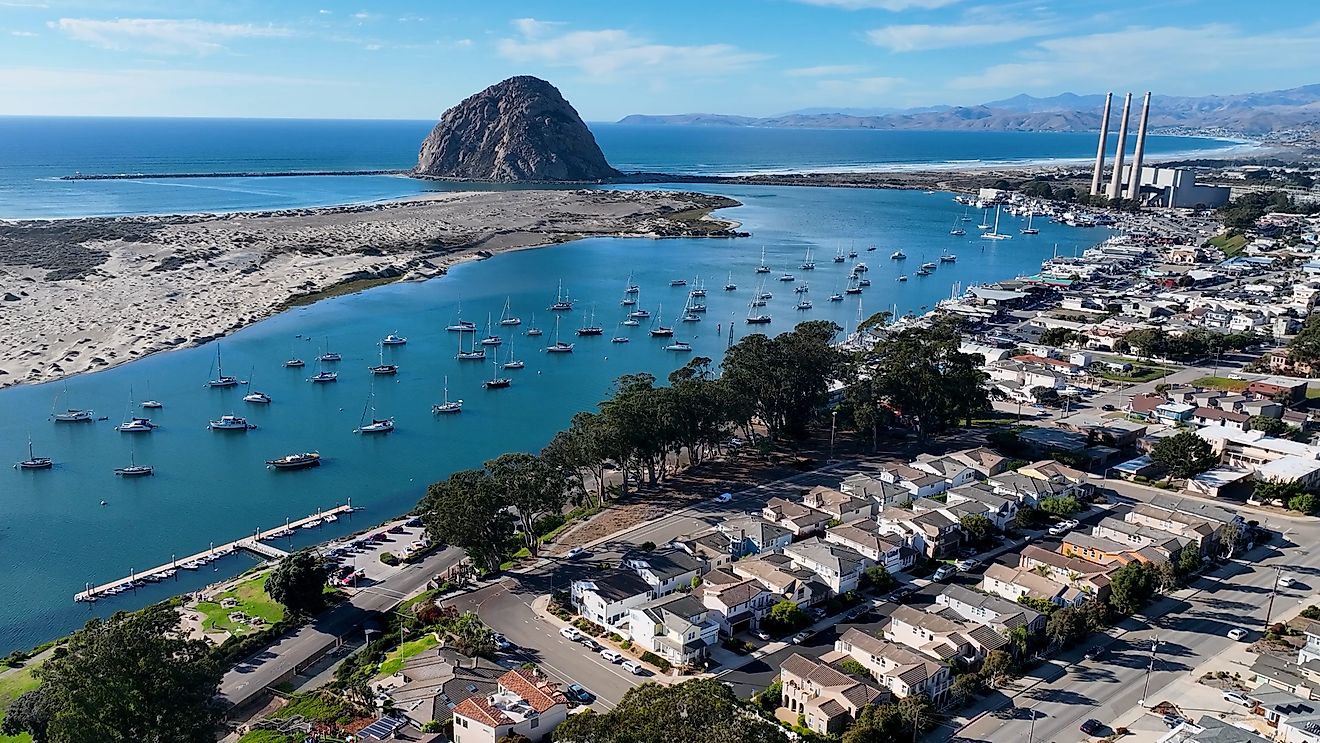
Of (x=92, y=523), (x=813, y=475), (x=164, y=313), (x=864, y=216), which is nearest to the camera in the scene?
(x=92, y=523)

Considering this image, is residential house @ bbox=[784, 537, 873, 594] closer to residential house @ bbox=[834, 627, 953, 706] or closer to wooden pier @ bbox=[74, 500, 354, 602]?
residential house @ bbox=[834, 627, 953, 706]

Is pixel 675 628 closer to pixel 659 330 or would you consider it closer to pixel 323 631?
pixel 323 631

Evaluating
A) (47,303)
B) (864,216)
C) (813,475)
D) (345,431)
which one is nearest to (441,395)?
(345,431)

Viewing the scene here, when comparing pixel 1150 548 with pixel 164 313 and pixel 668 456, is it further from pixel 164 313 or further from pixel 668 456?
pixel 164 313

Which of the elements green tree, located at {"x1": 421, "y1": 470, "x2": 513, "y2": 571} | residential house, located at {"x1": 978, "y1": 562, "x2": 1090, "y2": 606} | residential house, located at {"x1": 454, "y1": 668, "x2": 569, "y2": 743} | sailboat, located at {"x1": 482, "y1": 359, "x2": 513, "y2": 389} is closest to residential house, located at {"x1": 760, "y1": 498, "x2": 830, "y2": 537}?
residential house, located at {"x1": 978, "y1": 562, "x2": 1090, "y2": 606}

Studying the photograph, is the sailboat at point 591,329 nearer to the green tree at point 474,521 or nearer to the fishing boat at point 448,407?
A: the fishing boat at point 448,407
